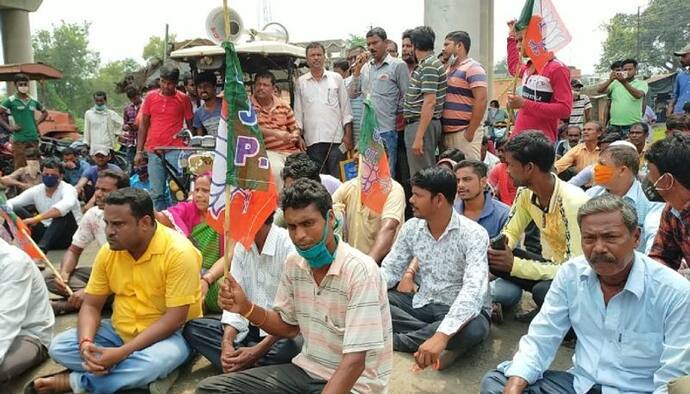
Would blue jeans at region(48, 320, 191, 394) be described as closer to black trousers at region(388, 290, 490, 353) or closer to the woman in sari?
the woman in sari

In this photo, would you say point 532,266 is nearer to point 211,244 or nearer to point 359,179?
point 359,179

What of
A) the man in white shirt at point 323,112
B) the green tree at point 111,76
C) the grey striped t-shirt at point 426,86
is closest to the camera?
the grey striped t-shirt at point 426,86

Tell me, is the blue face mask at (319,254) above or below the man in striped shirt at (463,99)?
below

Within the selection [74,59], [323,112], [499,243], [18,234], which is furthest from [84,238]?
[74,59]

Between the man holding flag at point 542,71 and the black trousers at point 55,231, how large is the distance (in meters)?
4.98

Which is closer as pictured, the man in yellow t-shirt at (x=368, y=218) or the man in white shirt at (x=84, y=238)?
the man in yellow t-shirt at (x=368, y=218)

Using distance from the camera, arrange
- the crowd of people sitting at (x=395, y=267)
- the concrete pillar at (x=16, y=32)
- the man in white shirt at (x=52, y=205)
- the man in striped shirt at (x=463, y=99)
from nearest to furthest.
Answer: the crowd of people sitting at (x=395, y=267)
the man in striped shirt at (x=463, y=99)
the man in white shirt at (x=52, y=205)
the concrete pillar at (x=16, y=32)

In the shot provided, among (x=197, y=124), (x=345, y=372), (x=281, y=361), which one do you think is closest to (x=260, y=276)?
(x=281, y=361)

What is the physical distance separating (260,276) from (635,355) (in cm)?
200

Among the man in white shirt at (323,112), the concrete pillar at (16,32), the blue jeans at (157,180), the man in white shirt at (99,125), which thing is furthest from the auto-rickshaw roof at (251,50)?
the concrete pillar at (16,32)

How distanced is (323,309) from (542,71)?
341cm

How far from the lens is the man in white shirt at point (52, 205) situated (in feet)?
22.5

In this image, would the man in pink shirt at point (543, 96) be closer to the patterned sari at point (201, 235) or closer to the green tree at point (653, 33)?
the patterned sari at point (201, 235)

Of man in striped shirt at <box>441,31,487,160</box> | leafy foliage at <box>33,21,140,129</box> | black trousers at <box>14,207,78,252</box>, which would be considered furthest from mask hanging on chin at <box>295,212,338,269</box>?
leafy foliage at <box>33,21,140,129</box>
